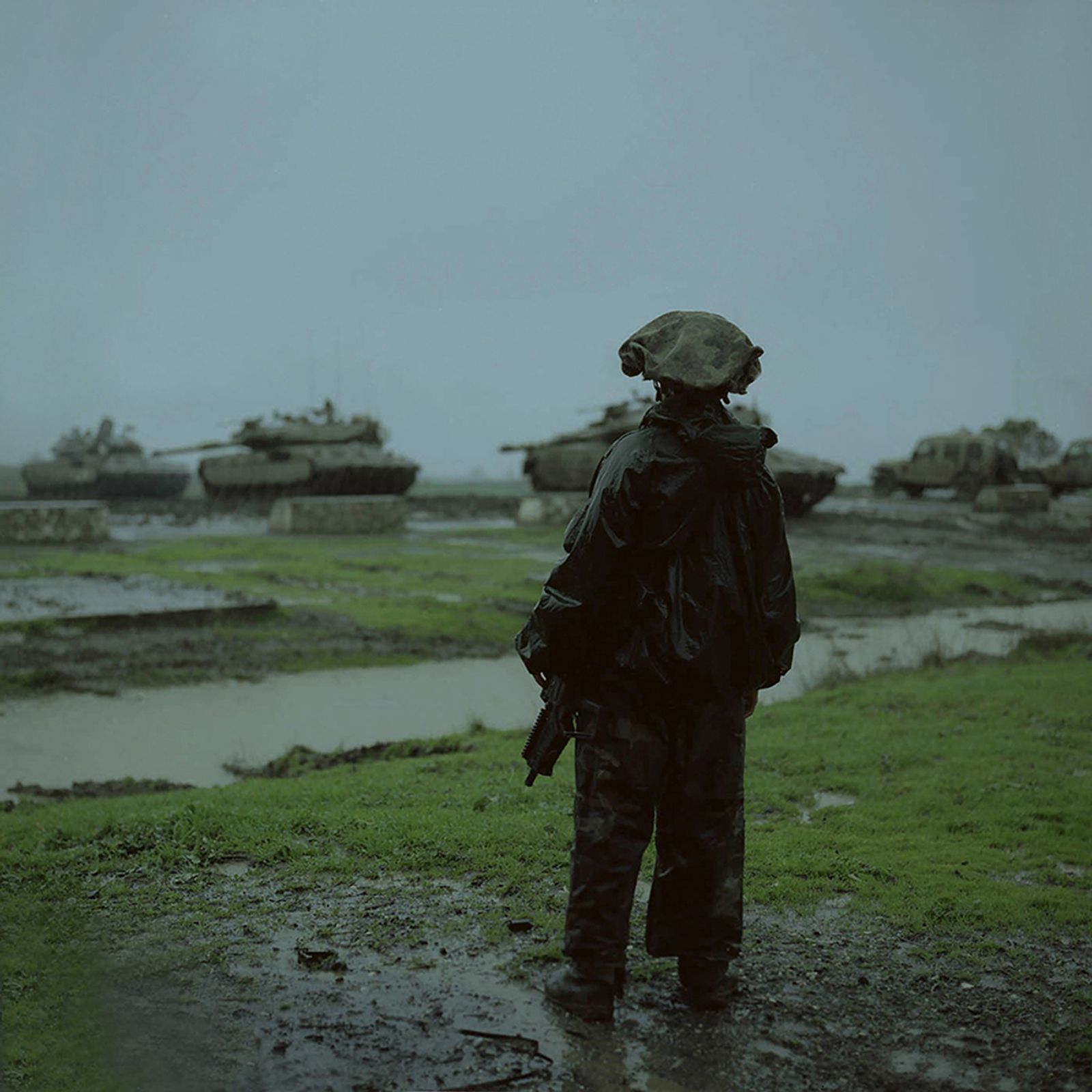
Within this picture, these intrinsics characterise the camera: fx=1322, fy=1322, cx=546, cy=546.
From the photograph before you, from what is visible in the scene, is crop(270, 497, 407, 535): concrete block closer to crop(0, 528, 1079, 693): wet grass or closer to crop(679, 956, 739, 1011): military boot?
crop(0, 528, 1079, 693): wet grass

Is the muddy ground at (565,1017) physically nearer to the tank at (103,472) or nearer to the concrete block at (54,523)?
the concrete block at (54,523)

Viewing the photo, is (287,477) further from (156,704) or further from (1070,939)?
(1070,939)

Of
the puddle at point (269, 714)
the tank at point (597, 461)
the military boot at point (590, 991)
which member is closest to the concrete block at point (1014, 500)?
the tank at point (597, 461)

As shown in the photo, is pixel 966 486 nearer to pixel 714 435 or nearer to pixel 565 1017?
pixel 714 435

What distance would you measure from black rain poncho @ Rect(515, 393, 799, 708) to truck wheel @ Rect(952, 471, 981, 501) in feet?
96.5

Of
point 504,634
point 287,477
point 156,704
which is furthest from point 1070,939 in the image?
point 287,477

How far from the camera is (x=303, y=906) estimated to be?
3.92 meters

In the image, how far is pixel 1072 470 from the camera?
31.2m

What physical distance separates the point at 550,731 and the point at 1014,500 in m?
24.6

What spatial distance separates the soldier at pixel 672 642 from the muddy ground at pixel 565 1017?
17cm

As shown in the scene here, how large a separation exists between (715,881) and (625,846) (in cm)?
26

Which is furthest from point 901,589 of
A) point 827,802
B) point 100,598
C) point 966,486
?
point 966,486

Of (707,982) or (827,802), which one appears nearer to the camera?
(707,982)

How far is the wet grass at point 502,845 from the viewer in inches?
147
